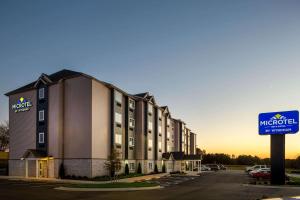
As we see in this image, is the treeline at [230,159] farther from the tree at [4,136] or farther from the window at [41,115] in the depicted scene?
the window at [41,115]

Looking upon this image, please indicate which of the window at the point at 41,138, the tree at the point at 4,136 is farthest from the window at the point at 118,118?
the tree at the point at 4,136

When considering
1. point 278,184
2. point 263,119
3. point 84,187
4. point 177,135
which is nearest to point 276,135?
point 263,119

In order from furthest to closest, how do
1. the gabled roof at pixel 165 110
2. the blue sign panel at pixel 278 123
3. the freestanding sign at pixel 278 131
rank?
1. the gabled roof at pixel 165 110
2. the freestanding sign at pixel 278 131
3. the blue sign panel at pixel 278 123

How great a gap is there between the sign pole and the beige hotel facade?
19.7m

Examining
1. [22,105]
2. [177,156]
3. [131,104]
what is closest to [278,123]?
[131,104]

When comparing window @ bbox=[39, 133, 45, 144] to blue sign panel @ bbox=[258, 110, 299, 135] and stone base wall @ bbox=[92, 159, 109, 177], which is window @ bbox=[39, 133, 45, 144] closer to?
stone base wall @ bbox=[92, 159, 109, 177]

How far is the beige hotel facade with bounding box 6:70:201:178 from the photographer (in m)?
37.1

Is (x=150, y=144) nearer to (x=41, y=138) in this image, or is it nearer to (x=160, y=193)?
(x=41, y=138)

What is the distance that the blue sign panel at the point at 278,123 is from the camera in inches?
1222

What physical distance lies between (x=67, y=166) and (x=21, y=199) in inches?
767

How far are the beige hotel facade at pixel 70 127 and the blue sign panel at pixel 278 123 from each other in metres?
19.0

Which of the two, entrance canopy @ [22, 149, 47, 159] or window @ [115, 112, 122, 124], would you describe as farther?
window @ [115, 112, 122, 124]

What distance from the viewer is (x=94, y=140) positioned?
3681 centimetres

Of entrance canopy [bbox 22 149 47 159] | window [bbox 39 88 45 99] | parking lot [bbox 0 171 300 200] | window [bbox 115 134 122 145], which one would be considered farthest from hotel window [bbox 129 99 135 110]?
parking lot [bbox 0 171 300 200]
